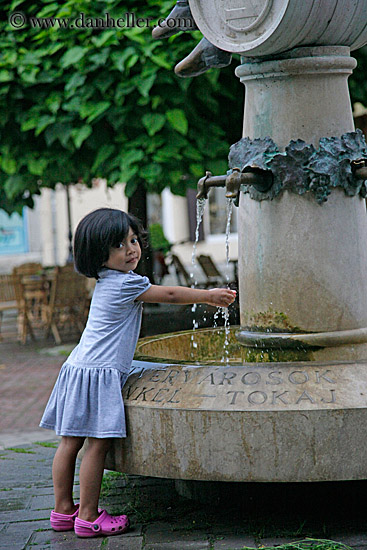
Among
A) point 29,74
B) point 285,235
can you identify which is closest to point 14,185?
point 29,74

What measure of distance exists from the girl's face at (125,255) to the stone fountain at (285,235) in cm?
46

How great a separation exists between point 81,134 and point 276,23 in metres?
4.45

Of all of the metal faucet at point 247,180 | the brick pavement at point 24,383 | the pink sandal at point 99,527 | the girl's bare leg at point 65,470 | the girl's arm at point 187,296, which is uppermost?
the metal faucet at point 247,180

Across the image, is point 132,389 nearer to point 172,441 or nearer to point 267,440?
point 172,441

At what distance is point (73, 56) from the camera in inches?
318

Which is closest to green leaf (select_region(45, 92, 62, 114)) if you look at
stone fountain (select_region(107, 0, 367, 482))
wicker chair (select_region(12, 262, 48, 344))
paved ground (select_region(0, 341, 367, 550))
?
paved ground (select_region(0, 341, 367, 550))

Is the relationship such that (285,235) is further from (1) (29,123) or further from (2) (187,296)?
(1) (29,123)

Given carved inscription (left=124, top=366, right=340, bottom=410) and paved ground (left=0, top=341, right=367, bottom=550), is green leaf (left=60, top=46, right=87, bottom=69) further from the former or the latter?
carved inscription (left=124, top=366, right=340, bottom=410)

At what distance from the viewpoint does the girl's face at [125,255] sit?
396 centimetres

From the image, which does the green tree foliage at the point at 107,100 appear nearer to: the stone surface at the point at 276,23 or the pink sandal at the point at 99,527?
the stone surface at the point at 276,23

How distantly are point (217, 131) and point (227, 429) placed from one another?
534cm

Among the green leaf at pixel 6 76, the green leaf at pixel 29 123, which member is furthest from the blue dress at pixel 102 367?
the green leaf at pixel 6 76

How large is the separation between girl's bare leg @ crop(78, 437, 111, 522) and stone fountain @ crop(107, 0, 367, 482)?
0.31 ft

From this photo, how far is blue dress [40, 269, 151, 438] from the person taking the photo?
3.80 metres
